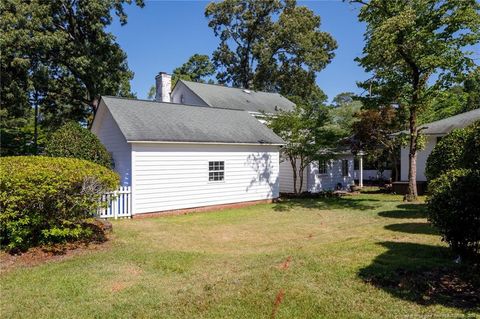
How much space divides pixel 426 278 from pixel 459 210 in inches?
57.2

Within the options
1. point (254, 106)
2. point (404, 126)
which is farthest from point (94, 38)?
point (404, 126)

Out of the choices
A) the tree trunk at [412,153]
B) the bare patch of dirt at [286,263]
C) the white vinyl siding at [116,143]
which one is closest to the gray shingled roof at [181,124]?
the white vinyl siding at [116,143]

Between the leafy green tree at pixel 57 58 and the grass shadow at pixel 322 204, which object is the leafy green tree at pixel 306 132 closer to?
the grass shadow at pixel 322 204

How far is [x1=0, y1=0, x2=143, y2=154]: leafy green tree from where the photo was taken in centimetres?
2253

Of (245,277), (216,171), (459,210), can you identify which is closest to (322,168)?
(216,171)

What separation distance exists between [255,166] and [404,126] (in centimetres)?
1393

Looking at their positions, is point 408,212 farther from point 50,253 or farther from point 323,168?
point 50,253

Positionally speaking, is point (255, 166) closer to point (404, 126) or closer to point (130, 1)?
point (404, 126)

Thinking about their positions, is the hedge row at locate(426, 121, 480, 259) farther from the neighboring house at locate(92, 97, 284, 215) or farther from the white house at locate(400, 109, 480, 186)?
the white house at locate(400, 109, 480, 186)

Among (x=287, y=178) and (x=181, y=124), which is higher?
(x=181, y=124)

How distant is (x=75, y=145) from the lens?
1213cm

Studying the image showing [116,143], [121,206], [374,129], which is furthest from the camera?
[374,129]

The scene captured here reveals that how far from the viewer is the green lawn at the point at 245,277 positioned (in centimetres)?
461

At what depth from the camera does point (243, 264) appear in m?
6.81
